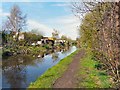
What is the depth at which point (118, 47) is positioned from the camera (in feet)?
25.5

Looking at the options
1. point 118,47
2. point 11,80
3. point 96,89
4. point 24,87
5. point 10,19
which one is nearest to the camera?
point 118,47

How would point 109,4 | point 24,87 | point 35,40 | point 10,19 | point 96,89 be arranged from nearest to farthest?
point 109,4
point 96,89
point 24,87
point 10,19
point 35,40

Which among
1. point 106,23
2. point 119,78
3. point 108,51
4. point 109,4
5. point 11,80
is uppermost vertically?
point 109,4

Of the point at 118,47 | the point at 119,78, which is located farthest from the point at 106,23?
the point at 119,78

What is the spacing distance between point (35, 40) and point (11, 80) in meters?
73.0

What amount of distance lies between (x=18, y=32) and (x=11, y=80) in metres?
51.9

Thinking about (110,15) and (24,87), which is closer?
(110,15)

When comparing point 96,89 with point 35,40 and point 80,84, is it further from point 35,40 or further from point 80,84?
point 35,40

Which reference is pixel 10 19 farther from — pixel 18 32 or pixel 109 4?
pixel 109 4

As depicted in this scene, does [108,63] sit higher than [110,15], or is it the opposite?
[110,15]

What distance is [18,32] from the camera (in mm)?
75000

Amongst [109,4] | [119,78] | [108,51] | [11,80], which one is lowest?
[11,80]

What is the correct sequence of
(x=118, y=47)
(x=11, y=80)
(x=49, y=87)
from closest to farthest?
(x=118, y=47), (x=49, y=87), (x=11, y=80)

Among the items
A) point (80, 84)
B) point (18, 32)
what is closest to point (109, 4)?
point (80, 84)
